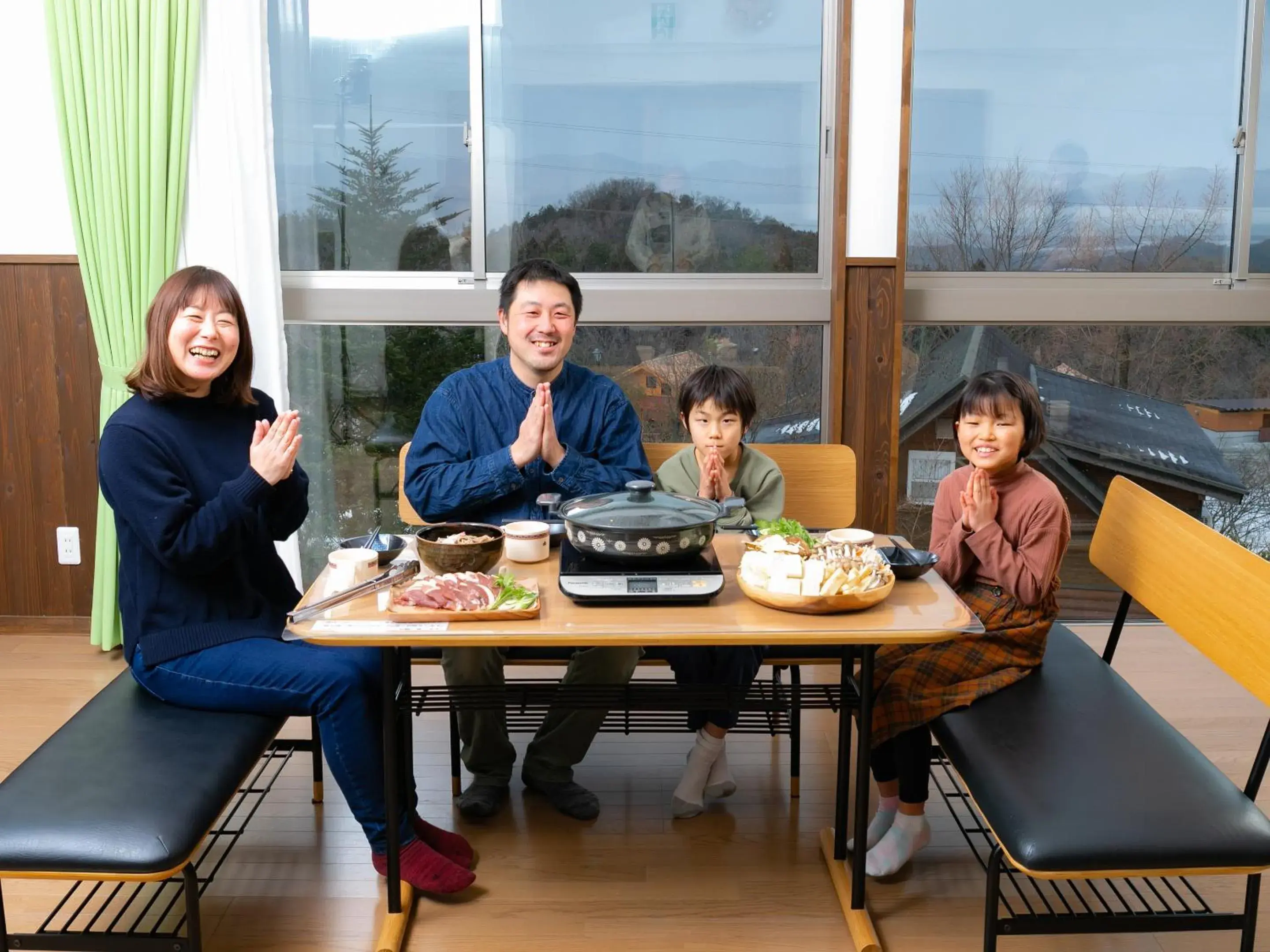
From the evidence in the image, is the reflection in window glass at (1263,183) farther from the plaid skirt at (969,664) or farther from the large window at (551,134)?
the plaid skirt at (969,664)

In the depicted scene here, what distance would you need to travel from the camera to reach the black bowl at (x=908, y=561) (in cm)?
207

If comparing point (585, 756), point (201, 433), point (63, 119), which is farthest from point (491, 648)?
point (63, 119)

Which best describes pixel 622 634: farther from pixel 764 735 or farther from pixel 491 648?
pixel 764 735

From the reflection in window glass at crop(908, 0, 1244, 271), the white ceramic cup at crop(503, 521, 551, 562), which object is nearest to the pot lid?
the white ceramic cup at crop(503, 521, 551, 562)

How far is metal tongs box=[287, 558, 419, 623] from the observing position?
1842mm

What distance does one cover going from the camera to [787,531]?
2195mm

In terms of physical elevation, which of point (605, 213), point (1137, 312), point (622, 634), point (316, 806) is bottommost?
point (316, 806)

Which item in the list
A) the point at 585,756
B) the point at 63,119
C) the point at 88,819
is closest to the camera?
the point at 88,819

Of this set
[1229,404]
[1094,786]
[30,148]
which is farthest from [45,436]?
[1229,404]

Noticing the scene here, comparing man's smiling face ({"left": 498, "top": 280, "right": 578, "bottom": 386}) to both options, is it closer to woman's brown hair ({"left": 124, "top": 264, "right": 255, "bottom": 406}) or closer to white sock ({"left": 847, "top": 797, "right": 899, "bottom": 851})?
woman's brown hair ({"left": 124, "top": 264, "right": 255, "bottom": 406})

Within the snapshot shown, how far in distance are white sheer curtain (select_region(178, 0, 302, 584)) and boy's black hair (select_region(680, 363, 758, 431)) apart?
1345 millimetres

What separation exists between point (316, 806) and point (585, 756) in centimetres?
64

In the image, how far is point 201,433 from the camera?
228 cm

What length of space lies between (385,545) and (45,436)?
1.93 m
